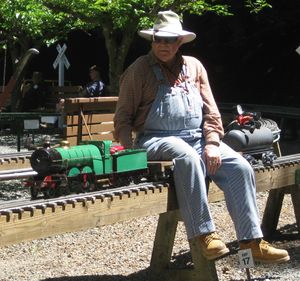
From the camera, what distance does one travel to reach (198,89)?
4863mm

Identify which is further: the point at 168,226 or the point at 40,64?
the point at 40,64

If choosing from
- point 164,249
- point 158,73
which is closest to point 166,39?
point 158,73

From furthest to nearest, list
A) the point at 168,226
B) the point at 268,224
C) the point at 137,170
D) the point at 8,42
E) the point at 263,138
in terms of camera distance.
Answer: the point at 8,42
the point at 268,224
the point at 263,138
the point at 168,226
the point at 137,170

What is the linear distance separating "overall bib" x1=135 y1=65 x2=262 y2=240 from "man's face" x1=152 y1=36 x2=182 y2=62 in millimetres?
94

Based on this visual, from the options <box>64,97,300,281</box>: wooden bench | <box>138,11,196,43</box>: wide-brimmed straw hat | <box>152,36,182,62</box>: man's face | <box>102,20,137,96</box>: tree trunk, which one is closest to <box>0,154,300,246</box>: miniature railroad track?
<box>64,97,300,281</box>: wooden bench

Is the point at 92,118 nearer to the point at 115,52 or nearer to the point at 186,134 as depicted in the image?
the point at 115,52

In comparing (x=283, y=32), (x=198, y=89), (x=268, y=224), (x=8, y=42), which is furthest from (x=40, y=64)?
(x=198, y=89)

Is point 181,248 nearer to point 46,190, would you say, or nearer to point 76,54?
point 46,190

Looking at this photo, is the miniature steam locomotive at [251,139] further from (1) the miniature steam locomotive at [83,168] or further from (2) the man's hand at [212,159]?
(1) the miniature steam locomotive at [83,168]

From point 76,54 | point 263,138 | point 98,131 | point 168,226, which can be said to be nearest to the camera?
point 168,226

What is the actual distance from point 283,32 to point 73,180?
53.6ft

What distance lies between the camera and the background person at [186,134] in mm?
4348

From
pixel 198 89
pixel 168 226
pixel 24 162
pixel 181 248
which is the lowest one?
pixel 181 248

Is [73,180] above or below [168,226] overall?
above
